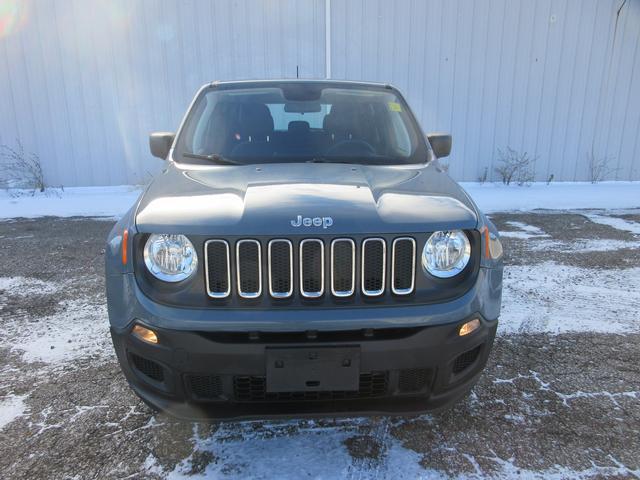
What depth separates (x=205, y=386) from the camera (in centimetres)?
178

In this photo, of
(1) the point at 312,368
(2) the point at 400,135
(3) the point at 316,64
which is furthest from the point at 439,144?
(3) the point at 316,64

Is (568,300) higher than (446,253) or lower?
lower

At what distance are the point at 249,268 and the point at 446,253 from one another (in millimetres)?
815

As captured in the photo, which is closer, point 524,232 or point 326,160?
point 326,160

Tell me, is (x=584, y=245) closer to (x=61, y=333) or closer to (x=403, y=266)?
(x=403, y=266)

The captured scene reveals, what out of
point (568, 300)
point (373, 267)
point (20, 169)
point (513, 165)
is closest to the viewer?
point (373, 267)

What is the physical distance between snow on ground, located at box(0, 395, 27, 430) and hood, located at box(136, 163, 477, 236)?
1282mm

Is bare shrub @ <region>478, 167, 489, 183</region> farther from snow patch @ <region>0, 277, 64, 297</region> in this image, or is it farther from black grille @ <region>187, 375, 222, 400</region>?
black grille @ <region>187, 375, 222, 400</region>

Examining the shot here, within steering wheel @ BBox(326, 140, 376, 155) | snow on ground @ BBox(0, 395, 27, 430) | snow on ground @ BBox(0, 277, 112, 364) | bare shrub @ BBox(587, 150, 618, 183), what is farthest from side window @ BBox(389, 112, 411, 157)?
bare shrub @ BBox(587, 150, 618, 183)

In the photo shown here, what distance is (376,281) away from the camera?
5.89 feet

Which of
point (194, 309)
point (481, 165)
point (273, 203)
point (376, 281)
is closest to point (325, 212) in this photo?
point (273, 203)

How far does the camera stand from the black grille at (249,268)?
1.74 metres

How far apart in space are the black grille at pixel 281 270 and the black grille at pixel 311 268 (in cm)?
5

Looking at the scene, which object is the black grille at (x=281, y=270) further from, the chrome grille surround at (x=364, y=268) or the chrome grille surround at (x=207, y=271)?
the chrome grille surround at (x=364, y=268)
